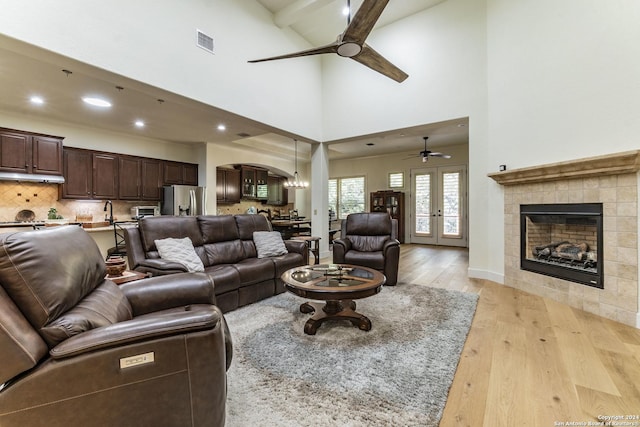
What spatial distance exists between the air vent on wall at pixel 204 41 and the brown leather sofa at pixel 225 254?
7.44 ft

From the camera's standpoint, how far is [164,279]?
1.91 metres

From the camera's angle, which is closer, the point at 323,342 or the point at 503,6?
the point at 323,342

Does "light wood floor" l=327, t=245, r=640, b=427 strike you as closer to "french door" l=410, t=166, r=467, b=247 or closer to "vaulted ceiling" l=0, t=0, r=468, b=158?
"vaulted ceiling" l=0, t=0, r=468, b=158

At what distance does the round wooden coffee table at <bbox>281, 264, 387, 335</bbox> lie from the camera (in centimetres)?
224

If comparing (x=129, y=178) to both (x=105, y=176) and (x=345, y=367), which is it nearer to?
(x=105, y=176)

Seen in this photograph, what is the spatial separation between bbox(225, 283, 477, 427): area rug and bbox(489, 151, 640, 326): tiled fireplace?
1197mm

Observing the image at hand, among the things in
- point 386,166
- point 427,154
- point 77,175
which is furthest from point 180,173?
point 386,166

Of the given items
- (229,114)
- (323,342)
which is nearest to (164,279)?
(323,342)

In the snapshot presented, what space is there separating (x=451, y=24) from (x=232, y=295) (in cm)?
522

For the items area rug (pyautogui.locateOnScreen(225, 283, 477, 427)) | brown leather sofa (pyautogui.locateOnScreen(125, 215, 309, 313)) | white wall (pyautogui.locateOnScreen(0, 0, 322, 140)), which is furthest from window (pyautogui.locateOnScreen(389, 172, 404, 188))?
area rug (pyautogui.locateOnScreen(225, 283, 477, 427))

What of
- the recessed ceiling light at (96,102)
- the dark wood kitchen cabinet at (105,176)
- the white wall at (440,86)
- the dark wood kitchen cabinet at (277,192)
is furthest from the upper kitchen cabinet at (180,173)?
the white wall at (440,86)

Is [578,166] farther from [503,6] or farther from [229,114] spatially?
[229,114]

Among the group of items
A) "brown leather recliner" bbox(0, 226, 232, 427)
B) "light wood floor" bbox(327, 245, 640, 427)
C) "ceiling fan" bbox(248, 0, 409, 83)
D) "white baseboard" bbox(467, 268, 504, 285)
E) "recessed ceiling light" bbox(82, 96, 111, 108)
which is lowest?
"light wood floor" bbox(327, 245, 640, 427)

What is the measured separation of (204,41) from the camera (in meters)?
3.69
